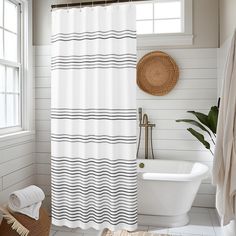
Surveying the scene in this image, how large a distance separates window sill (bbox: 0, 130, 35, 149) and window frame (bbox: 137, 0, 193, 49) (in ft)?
5.72

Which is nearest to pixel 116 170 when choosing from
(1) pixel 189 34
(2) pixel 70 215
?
(2) pixel 70 215

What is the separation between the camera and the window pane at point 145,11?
3.84 metres

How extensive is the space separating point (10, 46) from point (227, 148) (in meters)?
2.44

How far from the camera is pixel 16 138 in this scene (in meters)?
3.11

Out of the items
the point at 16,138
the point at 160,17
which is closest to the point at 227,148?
the point at 16,138

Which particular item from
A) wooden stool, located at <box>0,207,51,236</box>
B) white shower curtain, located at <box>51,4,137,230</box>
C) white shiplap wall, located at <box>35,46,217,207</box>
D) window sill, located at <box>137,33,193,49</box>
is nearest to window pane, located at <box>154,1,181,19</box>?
window sill, located at <box>137,33,193,49</box>

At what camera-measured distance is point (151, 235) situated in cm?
296

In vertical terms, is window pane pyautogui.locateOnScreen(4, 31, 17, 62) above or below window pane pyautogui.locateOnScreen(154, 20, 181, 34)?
below

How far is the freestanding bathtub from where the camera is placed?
299cm

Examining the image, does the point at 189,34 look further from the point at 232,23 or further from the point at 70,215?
the point at 70,215

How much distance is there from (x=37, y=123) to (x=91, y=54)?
143 centimetres

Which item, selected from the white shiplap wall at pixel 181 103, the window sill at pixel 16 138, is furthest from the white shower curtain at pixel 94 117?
the white shiplap wall at pixel 181 103

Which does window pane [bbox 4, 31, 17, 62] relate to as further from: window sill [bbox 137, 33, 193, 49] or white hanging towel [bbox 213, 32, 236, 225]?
white hanging towel [bbox 213, 32, 236, 225]

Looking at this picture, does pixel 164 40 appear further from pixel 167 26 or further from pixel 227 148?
pixel 227 148
